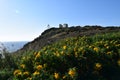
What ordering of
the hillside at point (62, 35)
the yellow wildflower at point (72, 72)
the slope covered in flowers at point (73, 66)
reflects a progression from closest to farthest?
the yellow wildflower at point (72, 72), the slope covered in flowers at point (73, 66), the hillside at point (62, 35)

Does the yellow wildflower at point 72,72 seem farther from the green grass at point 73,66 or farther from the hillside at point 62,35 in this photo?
the hillside at point 62,35

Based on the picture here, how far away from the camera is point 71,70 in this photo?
27.2 ft

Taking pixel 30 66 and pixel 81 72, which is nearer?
pixel 81 72

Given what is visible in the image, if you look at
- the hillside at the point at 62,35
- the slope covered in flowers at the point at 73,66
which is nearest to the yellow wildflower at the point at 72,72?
the slope covered in flowers at the point at 73,66

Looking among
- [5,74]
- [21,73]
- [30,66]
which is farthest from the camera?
[5,74]

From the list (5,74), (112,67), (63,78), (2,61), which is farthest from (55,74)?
(2,61)

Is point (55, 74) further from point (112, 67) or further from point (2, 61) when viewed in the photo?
point (2, 61)

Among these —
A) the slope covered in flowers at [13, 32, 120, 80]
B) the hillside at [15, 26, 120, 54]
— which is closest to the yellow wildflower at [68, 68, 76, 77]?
the slope covered in flowers at [13, 32, 120, 80]

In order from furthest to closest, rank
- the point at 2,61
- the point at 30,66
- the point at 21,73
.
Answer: the point at 2,61 → the point at 30,66 → the point at 21,73

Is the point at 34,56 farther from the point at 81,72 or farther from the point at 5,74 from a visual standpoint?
the point at 81,72

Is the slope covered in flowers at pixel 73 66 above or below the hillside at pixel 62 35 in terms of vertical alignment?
below

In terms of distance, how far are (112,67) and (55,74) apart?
1.81 metres

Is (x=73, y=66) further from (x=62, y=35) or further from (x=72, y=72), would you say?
(x=62, y=35)

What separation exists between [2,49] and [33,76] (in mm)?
4953
